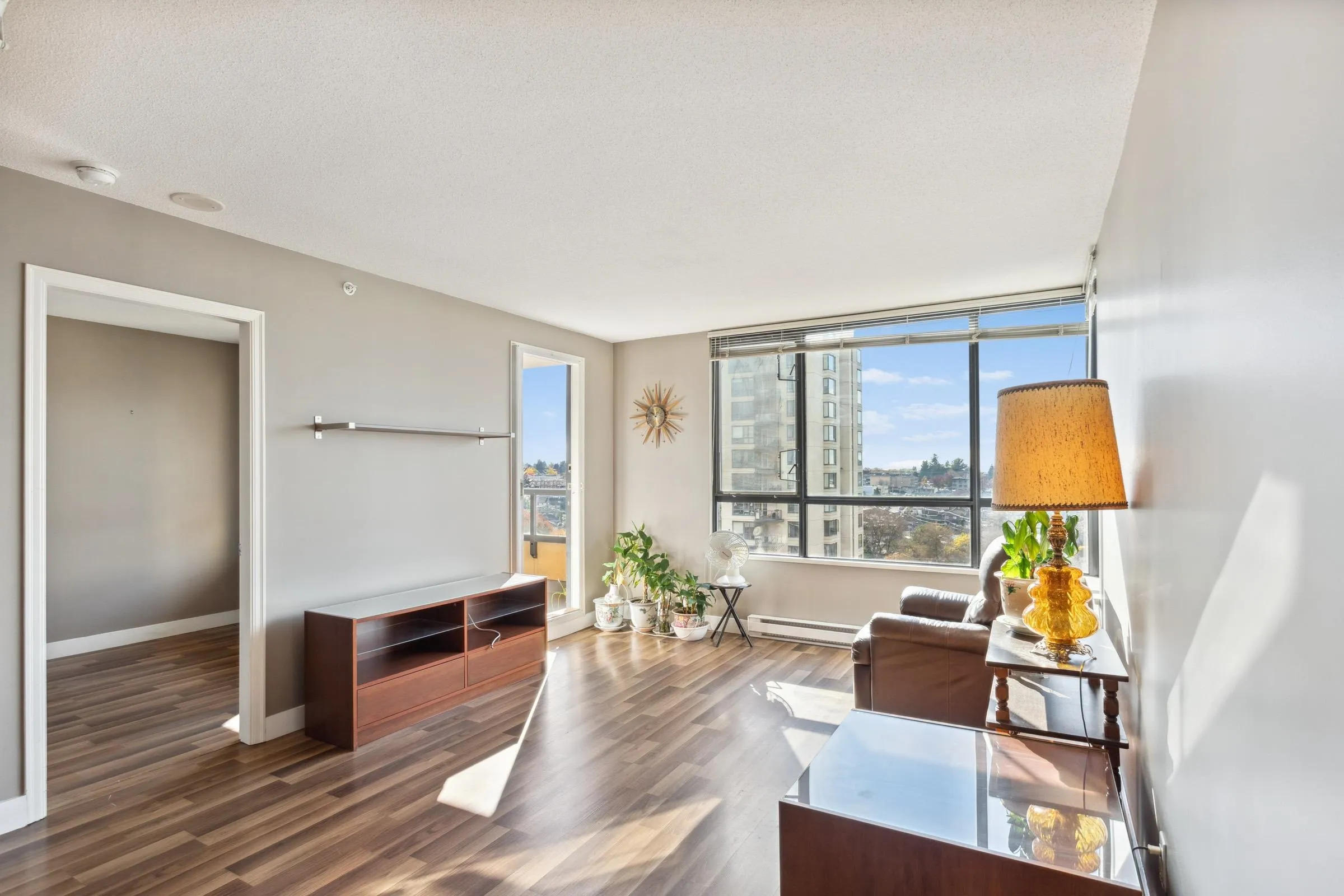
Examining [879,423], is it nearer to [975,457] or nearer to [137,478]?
[975,457]

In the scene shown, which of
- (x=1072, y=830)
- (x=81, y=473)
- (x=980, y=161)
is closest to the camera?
(x=1072, y=830)

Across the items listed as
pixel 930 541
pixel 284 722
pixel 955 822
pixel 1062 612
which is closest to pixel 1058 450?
pixel 1062 612

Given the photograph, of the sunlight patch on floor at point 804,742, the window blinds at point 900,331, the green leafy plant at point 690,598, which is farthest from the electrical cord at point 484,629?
the window blinds at point 900,331

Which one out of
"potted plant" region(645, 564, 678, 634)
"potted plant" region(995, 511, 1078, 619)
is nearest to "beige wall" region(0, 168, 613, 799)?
"potted plant" region(645, 564, 678, 634)

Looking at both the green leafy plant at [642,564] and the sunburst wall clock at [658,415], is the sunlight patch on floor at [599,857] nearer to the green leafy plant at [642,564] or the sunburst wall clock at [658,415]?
the green leafy plant at [642,564]

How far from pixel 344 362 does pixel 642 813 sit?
9.32 feet

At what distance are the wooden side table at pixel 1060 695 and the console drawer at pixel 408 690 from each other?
2.82 m

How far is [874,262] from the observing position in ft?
12.9

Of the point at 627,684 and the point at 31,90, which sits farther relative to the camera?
the point at 627,684

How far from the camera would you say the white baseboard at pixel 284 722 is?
3.49 meters

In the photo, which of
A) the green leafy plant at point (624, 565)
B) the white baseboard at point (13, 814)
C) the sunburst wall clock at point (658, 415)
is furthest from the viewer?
the sunburst wall clock at point (658, 415)

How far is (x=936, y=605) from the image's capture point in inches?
152

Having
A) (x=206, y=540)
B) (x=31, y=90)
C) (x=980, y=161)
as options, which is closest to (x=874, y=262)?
(x=980, y=161)

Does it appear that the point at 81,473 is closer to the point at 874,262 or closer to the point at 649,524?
the point at 649,524
